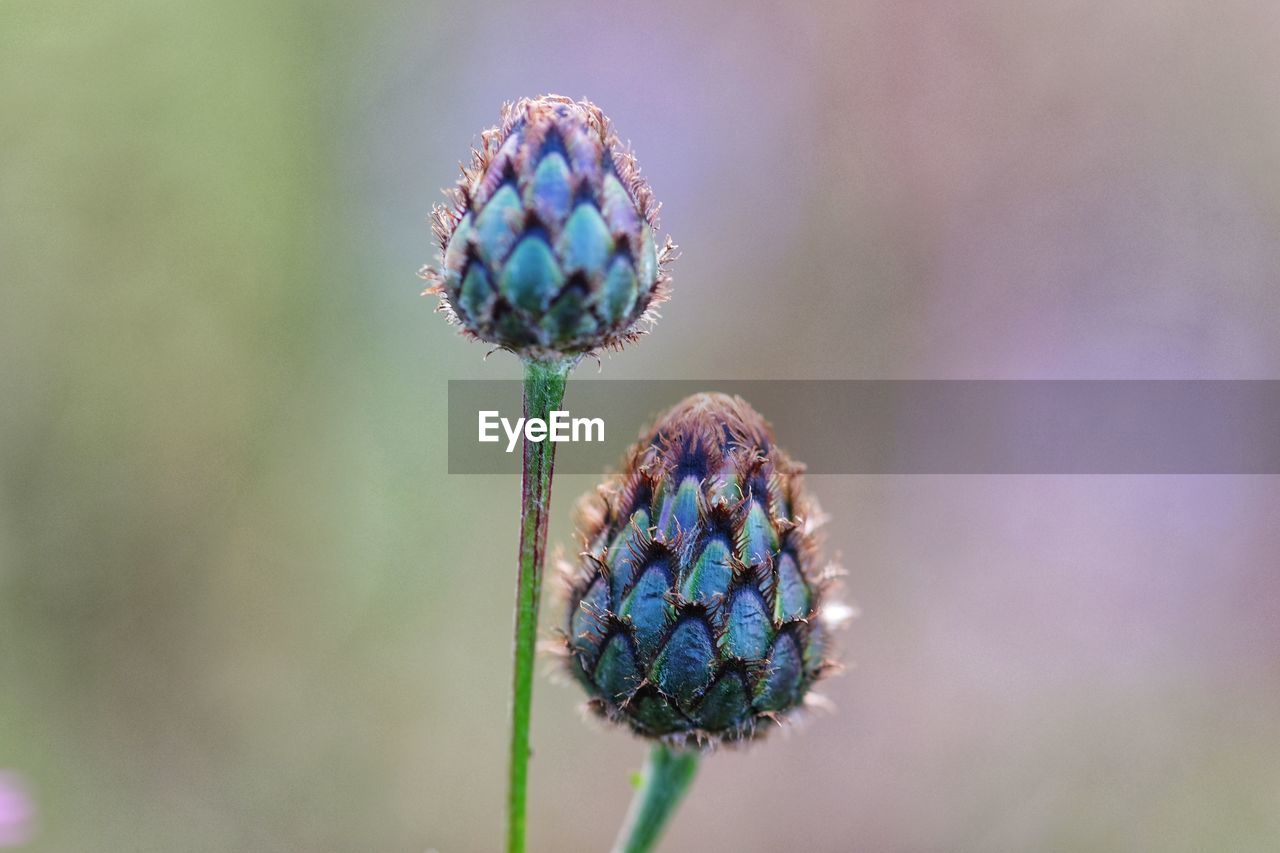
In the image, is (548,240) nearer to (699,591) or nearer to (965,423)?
(699,591)

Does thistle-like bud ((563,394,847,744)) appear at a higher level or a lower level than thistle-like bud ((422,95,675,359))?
lower

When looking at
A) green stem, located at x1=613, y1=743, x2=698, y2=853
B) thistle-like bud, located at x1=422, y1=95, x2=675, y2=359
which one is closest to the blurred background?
green stem, located at x1=613, y1=743, x2=698, y2=853

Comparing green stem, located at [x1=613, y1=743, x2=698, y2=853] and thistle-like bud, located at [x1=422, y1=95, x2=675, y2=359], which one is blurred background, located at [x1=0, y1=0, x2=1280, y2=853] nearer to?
green stem, located at [x1=613, y1=743, x2=698, y2=853]

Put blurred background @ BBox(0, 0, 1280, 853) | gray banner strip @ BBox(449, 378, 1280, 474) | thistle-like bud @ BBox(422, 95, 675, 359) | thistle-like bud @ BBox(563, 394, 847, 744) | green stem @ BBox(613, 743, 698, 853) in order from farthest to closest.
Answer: gray banner strip @ BBox(449, 378, 1280, 474)
blurred background @ BBox(0, 0, 1280, 853)
green stem @ BBox(613, 743, 698, 853)
thistle-like bud @ BBox(563, 394, 847, 744)
thistle-like bud @ BBox(422, 95, 675, 359)

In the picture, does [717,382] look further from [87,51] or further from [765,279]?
[87,51]

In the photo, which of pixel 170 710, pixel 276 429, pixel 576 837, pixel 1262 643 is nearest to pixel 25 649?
pixel 170 710

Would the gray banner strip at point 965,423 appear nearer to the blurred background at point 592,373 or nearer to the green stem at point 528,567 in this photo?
the blurred background at point 592,373
